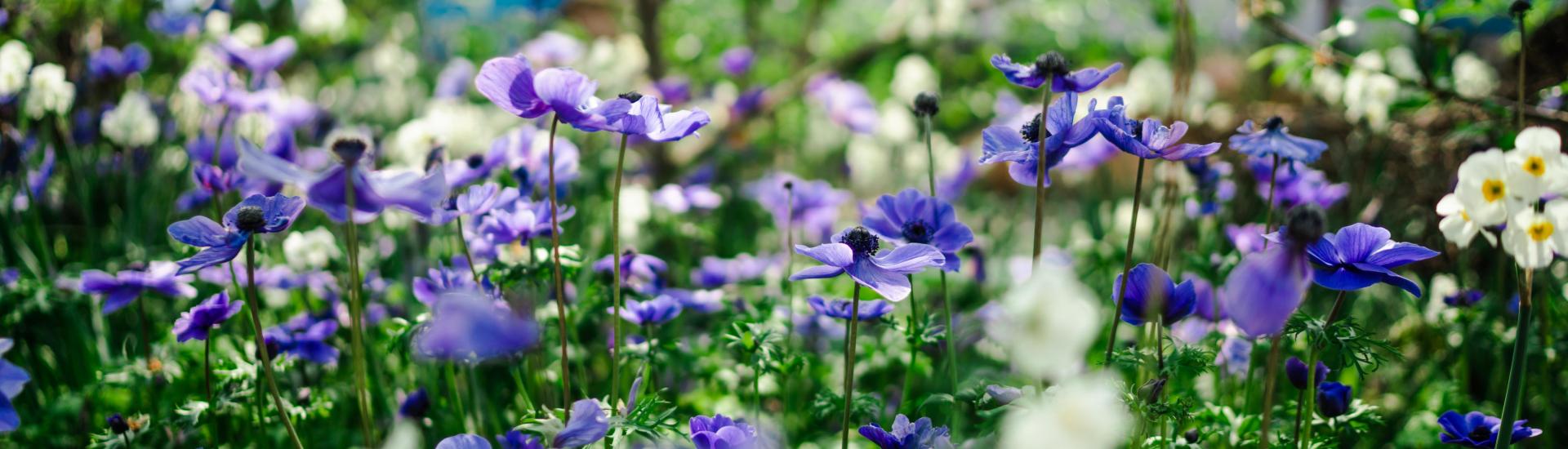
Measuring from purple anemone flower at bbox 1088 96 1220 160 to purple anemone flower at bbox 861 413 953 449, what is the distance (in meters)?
0.40

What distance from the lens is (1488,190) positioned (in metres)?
0.95

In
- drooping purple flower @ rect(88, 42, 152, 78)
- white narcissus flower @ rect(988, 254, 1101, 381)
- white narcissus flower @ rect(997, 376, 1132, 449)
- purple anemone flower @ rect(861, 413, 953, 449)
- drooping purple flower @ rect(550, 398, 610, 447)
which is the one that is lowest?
purple anemone flower @ rect(861, 413, 953, 449)

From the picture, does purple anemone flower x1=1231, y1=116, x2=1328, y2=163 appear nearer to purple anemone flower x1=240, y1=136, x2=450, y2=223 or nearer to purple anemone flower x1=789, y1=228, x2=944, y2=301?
purple anemone flower x1=789, y1=228, x2=944, y2=301

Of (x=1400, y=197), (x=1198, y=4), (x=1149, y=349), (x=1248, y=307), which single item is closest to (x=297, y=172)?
(x=1248, y=307)

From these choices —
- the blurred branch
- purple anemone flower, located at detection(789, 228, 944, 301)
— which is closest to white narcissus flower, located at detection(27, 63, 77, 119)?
purple anemone flower, located at detection(789, 228, 944, 301)

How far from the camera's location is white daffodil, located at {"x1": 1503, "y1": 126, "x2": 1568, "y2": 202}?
0.94m

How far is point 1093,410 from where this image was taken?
60cm

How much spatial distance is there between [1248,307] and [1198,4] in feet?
22.5

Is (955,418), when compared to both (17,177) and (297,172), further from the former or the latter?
(17,177)

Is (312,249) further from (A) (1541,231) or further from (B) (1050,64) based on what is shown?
(A) (1541,231)

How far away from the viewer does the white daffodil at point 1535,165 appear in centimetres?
94

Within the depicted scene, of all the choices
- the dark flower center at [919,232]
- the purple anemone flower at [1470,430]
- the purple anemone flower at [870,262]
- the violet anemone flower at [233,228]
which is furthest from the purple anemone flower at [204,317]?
the purple anemone flower at [1470,430]

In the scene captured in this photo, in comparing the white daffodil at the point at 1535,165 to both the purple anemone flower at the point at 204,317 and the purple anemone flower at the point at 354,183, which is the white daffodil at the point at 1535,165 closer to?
the purple anemone flower at the point at 354,183

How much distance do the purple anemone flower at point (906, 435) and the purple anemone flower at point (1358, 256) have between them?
0.47 meters
